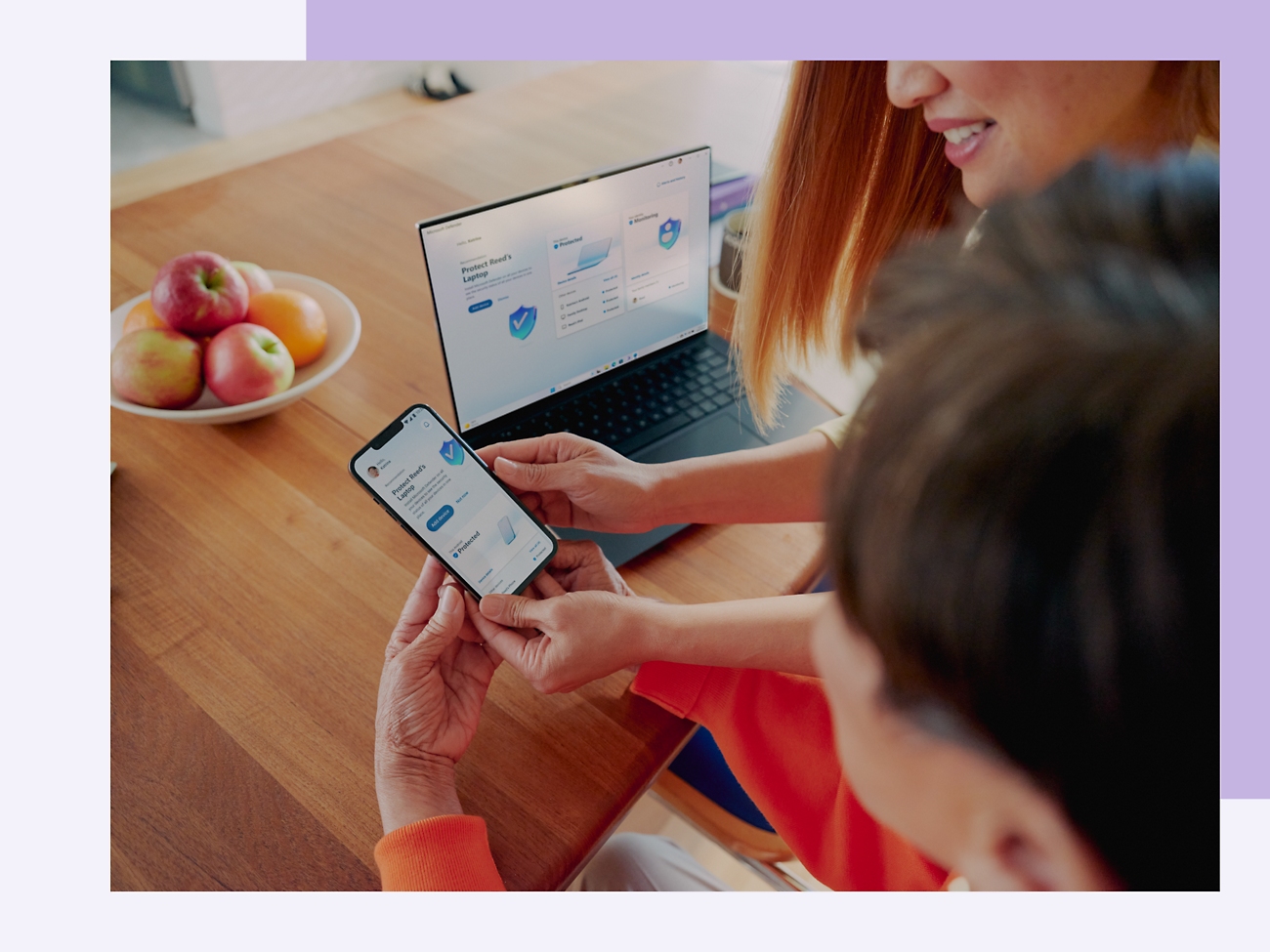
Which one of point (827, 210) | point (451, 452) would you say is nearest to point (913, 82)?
point (827, 210)

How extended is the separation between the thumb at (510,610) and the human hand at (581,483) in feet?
0.39

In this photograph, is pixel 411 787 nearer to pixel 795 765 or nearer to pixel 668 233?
pixel 795 765

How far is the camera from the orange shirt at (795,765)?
64 centimetres

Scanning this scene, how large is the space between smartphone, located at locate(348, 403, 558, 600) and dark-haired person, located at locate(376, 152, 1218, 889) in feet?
1.32

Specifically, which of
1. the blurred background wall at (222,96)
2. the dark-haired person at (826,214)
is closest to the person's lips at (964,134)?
the dark-haired person at (826,214)

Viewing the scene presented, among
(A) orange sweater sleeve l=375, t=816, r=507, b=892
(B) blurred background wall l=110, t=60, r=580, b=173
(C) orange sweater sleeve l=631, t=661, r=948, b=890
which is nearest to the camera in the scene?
(A) orange sweater sleeve l=375, t=816, r=507, b=892

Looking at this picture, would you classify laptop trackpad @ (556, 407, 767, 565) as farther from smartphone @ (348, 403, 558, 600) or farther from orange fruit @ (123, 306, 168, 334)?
orange fruit @ (123, 306, 168, 334)

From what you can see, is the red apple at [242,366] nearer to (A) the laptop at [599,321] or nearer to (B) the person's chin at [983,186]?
(A) the laptop at [599,321]

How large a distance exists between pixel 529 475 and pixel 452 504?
88 mm

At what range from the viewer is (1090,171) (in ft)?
1.02

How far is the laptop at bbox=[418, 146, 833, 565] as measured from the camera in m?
0.82

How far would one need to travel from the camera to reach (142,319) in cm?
91

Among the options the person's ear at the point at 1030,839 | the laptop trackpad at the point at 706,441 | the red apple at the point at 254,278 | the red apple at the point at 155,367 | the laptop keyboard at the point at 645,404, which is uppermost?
the person's ear at the point at 1030,839

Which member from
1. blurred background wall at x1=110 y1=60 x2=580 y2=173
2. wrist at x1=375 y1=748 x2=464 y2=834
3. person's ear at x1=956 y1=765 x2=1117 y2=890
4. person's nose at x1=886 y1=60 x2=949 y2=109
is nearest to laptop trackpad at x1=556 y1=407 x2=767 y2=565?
wrist at x1=375 y1=748 x2=464 y2=834
